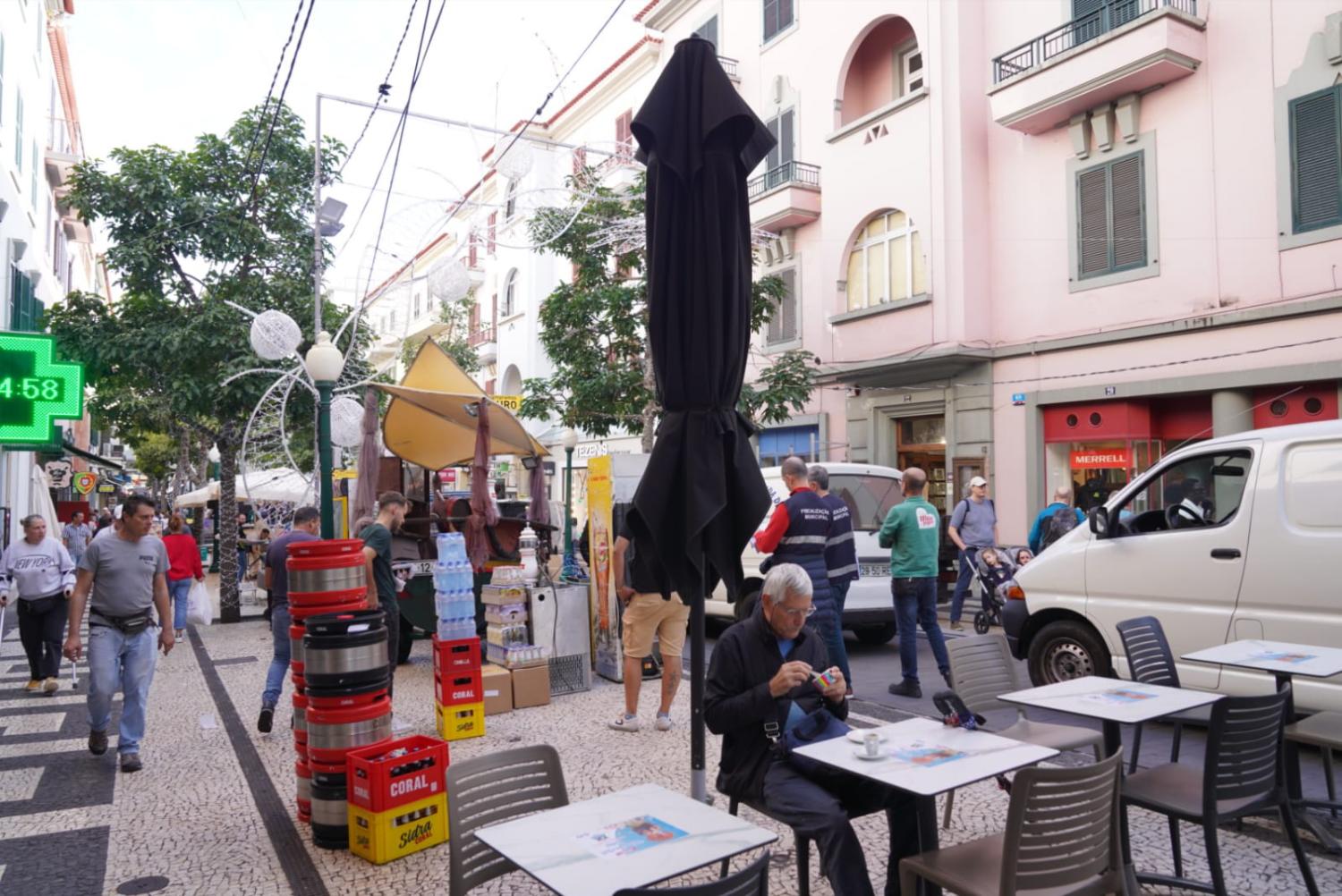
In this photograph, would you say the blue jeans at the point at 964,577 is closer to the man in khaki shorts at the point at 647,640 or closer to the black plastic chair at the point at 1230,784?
the man in khaki shorts at the point at 647,640

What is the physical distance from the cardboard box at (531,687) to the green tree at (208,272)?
8.24 m

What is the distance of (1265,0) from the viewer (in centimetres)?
1272

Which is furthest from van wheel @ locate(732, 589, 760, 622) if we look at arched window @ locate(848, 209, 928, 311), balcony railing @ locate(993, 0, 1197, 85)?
balcony railing @ locate(993, 0, 1197, 85)

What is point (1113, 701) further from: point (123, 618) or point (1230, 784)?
point (123, 618)

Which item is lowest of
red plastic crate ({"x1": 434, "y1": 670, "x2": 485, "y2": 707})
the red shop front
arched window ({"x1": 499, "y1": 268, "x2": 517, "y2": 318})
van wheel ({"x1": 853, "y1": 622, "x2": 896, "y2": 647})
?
van wheel ({"x1": 853, "y1": 622, "x2": 896, "y2": 647})

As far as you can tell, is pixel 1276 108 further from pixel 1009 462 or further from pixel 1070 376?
pixel 1009 462

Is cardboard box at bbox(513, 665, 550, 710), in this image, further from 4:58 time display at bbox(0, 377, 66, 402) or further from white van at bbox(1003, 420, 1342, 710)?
4:58 time display at bbox(0, 377, 66, 402)

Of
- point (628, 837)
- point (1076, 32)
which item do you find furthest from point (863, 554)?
point (1076, 32)

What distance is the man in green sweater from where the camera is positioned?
26.7 ft

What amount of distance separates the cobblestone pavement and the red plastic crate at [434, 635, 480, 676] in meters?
0.57

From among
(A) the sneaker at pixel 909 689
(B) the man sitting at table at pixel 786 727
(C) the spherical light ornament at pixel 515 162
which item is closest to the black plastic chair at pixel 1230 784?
(B) the man sitting at table at pixel 786 727

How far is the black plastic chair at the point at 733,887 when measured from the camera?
210 centimetres

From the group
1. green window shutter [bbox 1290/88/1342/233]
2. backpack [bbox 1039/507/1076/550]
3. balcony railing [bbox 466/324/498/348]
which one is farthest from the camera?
balcony railing [bbox 466/324/498/348]

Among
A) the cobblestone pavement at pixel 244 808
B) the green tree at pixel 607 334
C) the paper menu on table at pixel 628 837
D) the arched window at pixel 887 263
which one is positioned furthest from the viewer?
the arched window at pixel 887 263
